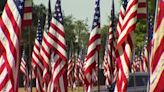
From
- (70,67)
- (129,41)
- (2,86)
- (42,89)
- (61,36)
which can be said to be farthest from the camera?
(70,67)

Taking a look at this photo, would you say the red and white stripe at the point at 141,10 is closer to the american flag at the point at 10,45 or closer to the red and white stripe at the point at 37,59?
the american flag at the point at 10,45

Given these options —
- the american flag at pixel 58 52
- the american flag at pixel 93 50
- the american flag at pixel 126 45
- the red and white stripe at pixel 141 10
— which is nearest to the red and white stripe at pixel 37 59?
the american flag at pixel 93 50

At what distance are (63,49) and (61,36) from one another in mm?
434

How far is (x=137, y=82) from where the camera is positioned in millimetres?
21625

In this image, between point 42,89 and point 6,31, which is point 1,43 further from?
point 42,89

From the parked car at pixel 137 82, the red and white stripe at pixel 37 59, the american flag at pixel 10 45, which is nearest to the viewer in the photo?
the american flag at pixel 10 45

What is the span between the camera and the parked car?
838 inches

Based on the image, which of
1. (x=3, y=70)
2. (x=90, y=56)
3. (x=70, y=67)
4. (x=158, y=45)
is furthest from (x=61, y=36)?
(x=70, y=67)

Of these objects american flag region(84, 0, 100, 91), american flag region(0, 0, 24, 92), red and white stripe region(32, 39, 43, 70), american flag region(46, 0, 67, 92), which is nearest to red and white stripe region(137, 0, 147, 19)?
american flag region(46, 0, 67, 92)

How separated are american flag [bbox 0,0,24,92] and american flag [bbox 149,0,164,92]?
12.0 feet

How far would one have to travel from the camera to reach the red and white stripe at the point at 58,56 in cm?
1652

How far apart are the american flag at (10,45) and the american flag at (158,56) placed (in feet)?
12.0

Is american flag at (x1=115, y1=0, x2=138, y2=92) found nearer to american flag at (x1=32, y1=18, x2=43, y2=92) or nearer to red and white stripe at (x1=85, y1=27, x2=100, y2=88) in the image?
red and white stripe at (x1=85, y1=27, x2=100, y2=88)

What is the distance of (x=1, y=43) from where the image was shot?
1279 centimetres
